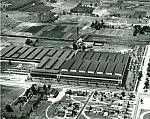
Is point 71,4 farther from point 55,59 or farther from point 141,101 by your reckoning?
point 141,101

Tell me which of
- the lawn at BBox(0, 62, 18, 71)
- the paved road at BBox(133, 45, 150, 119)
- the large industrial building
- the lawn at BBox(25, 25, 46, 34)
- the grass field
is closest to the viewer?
the paved road at BBox(133, 45, 150, 119)

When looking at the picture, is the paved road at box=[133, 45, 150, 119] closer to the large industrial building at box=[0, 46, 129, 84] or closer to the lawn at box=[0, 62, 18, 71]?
the large industrial building at box=[0, 46, 129, 84]

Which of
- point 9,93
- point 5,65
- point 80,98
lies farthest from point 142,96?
point 5,65

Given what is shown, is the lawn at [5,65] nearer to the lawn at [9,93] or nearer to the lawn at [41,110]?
the lawn at [9,93]

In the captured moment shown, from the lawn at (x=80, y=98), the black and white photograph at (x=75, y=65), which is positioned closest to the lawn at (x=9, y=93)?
the black and white photograph at (x=75, y=65)

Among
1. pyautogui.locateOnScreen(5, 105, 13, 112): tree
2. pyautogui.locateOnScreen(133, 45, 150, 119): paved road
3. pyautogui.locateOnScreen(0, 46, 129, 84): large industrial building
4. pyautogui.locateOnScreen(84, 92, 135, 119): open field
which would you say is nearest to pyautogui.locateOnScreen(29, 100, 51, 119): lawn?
pyautogui.locateOnScreen(5, 105, 13, 112): tree

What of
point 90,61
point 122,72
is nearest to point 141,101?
point 122,72

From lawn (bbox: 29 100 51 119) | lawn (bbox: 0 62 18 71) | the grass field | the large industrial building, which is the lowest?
lawn (bbox: 29 100 51 119)
